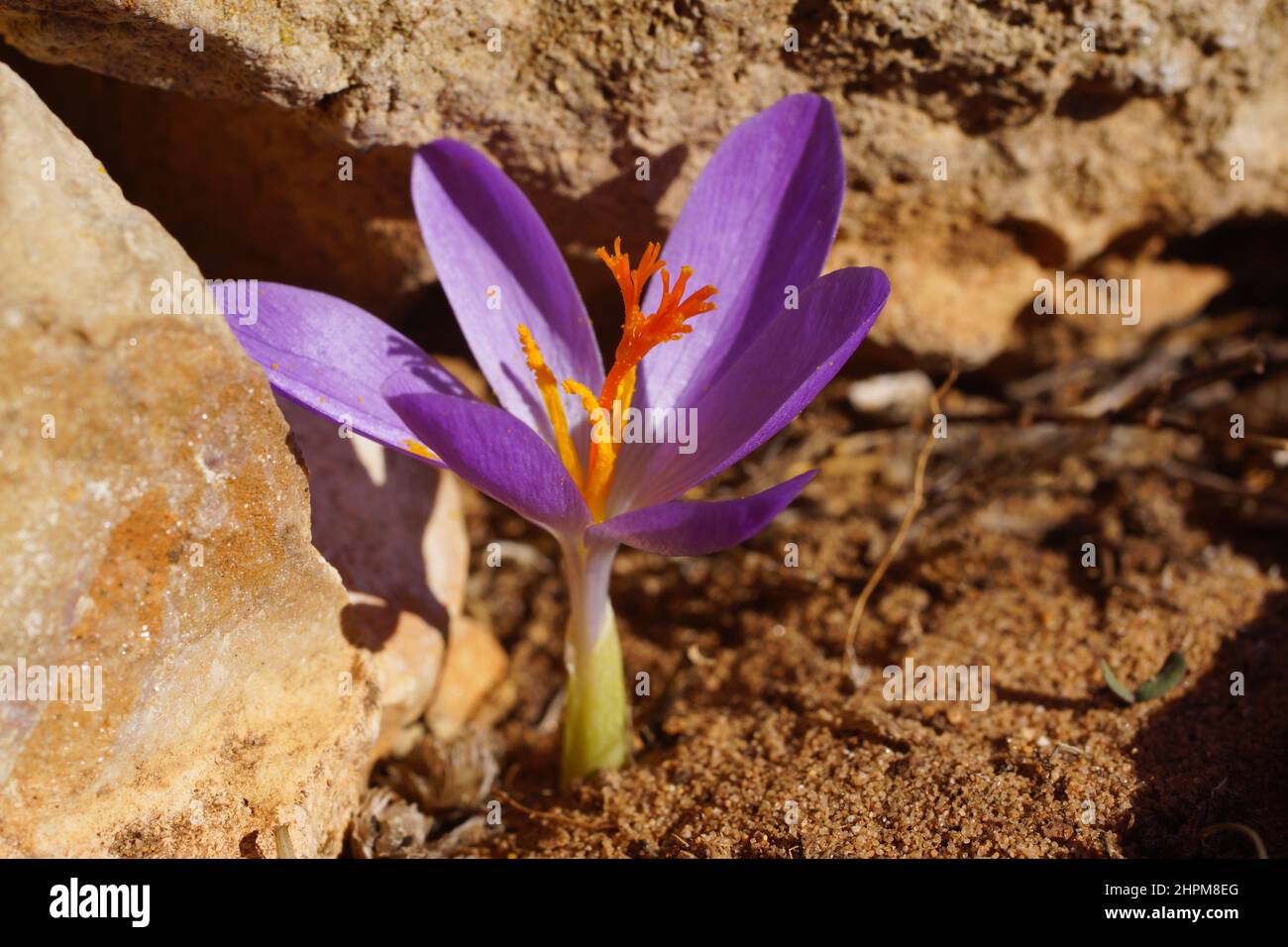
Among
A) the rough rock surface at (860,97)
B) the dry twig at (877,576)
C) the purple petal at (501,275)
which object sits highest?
the rough rock surface at (860,97)

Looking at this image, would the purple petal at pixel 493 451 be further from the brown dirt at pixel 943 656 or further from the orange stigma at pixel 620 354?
the brown dirt at pixel 943 656

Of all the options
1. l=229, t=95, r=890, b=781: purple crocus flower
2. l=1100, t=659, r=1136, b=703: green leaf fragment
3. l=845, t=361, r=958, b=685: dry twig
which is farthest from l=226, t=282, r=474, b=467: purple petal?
l=1100, t=659, r=1136, b=703: green leaf fragment

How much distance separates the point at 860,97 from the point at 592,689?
3.94 ft

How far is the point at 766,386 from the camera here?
1712 mm

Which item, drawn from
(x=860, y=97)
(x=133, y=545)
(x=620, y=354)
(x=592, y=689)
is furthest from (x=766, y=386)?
(x=133, y=545)

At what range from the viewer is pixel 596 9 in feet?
6.08

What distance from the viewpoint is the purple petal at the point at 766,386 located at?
5.05ft

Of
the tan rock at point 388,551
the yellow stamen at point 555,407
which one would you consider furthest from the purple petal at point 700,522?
the tan rock at point 388,551

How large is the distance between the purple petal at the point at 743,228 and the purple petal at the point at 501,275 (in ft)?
0.49

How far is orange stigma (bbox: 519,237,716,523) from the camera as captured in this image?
1.69m

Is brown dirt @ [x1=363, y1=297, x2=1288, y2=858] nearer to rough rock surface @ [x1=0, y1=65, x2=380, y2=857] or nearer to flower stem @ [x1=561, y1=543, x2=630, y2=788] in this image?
flower stem @ [x1=561, y1=543, x2=630, y2=788]

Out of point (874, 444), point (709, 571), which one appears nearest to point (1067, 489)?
point (874, 444)

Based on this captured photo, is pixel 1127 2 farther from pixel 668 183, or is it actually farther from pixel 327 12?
pixel 327 12

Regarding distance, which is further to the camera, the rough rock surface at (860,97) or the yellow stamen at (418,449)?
the rough rock surface at (860,97)
